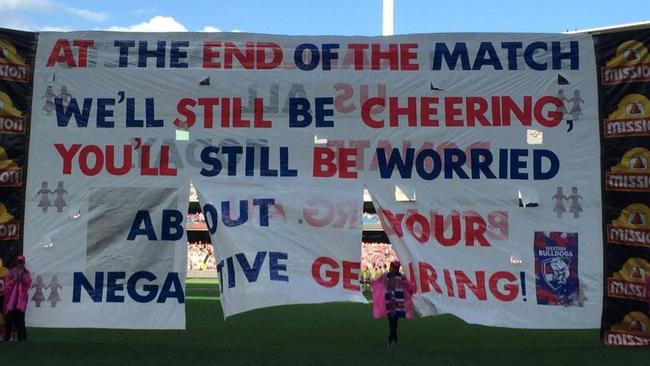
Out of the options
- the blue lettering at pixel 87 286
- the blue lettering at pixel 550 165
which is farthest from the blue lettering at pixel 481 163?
the blue lettering at pixel 87 286

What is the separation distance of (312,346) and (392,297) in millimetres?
1395

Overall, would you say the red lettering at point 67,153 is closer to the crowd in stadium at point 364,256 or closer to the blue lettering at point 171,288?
the blue lettering at point 171,288

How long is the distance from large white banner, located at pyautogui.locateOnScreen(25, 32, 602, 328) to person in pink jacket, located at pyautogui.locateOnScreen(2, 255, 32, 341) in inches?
7.0

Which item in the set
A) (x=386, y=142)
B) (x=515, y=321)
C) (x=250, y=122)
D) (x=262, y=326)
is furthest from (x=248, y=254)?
(x=262, y=326)

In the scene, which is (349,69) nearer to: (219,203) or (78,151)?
(219,203)

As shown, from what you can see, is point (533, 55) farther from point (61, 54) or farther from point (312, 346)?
point (61, 54)

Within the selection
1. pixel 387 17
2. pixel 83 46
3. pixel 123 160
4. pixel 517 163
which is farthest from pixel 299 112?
pixel 387 17

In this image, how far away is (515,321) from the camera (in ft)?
30.1

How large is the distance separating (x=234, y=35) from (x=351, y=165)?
7.85 ft

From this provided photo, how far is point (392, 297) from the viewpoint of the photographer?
10.3 m

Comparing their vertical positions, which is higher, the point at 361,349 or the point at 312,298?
the point at 312,298

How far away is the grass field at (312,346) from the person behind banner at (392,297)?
45 centimetres

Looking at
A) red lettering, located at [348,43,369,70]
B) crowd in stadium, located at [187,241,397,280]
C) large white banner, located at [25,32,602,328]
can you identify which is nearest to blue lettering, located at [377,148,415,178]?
large white banner, located at [25,32,602,328]

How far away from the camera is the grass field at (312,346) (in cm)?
891
